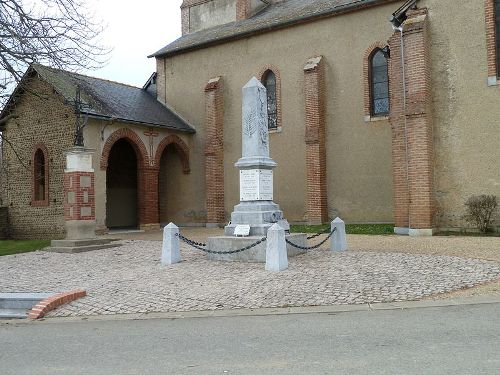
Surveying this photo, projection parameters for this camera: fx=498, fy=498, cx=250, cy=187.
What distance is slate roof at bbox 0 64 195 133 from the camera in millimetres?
19562

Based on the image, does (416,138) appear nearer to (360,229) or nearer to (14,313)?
(360,229)

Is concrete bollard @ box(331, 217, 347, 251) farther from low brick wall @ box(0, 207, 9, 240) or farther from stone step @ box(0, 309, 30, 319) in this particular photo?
low brick wall @ box(0, 207, 9, 240)

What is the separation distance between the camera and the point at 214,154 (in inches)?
894

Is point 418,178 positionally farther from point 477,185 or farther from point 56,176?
point 56,176

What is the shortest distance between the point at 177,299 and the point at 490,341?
14.4ft

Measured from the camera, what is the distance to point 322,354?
15.5ft

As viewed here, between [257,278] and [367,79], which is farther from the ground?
[367,79]

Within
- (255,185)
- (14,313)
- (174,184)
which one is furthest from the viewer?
(174,184)

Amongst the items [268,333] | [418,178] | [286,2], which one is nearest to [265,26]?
[286,2]

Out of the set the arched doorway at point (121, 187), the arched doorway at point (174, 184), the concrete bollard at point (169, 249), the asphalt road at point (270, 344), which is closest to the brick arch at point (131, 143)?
the arched doorway at point (174, 184)

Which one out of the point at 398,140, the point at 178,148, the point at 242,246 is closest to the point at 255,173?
the point at 242,246

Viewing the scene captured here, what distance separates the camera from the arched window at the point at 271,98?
21.8 metres

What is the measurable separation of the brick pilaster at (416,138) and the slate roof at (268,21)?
4.17 m

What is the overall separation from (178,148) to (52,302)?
17055 millimetres
